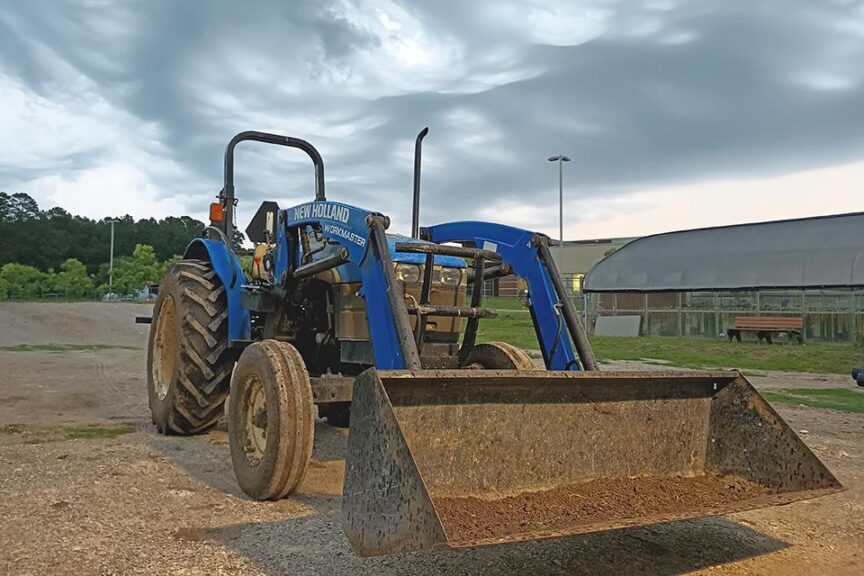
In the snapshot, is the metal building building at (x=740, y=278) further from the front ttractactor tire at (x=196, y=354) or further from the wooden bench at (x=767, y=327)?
the front ttractactor tire at (x=196, y=354)

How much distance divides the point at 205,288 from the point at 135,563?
3.32 meters

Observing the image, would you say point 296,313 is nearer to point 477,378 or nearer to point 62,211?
point 477,378

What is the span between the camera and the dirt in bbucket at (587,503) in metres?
3.46

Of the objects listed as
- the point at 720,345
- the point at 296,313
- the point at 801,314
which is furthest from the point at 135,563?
the point at 801,314

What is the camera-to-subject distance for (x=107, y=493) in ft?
16.1

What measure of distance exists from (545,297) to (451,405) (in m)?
1.67

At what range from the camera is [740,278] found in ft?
78.1

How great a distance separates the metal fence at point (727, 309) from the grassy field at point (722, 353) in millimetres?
636

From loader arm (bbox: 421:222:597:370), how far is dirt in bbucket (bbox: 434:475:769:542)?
36.0 inches

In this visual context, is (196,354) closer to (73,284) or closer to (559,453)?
(559,453)

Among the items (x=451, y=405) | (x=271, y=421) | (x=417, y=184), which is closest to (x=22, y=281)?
(x=417, y=184)

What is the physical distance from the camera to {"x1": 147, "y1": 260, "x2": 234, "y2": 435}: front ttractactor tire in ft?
21.1

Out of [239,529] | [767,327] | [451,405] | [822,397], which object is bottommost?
[239,529]

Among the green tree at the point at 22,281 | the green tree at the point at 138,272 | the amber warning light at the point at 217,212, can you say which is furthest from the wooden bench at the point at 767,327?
the green tree at the point at 22,281
